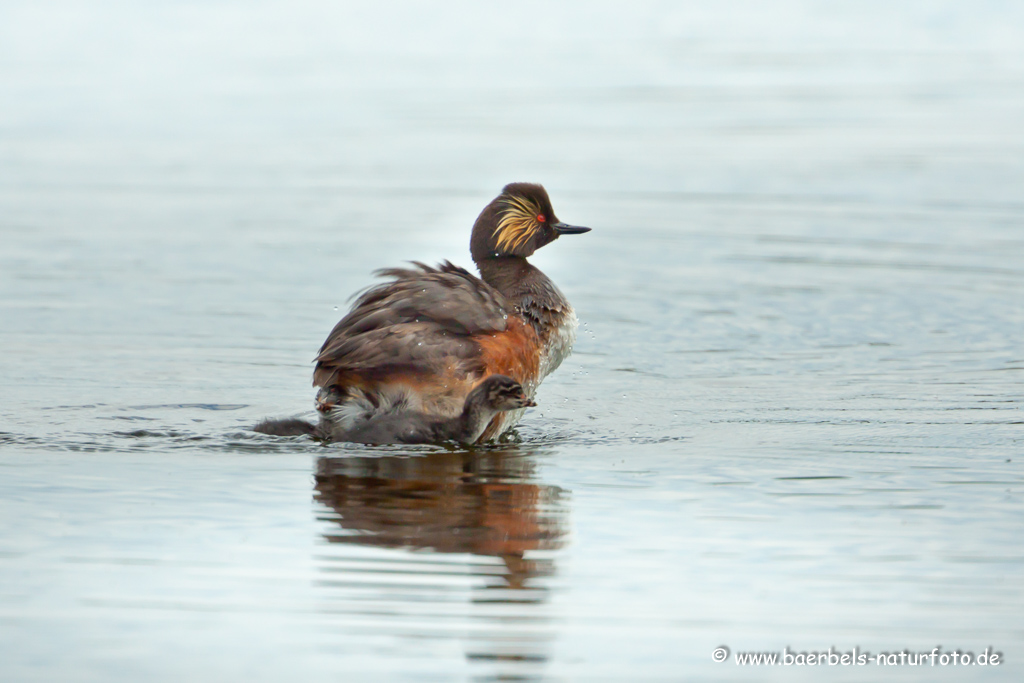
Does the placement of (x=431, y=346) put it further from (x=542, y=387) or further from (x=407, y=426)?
(x=542, y=387)

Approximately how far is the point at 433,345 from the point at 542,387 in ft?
6.31

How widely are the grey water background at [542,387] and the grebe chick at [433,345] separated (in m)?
0.31

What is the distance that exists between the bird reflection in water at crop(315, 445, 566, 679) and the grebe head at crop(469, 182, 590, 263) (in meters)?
1.35

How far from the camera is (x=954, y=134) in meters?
18.9

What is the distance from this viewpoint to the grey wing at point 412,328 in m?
7.38

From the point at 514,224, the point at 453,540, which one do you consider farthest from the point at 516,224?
the point at 453,540

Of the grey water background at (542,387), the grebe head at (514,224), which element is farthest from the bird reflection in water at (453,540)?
the grebe head at (514,224)

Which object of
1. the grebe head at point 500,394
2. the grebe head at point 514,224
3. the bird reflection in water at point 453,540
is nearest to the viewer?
the bird reflection in water at point 453,540

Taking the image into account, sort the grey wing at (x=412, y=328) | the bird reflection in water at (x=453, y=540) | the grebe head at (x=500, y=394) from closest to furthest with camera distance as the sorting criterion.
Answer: the bird reflection in water at (x=453, y=540) < the grebe head at (x=500, y=394) < the grey wing at (x=412, y=328)

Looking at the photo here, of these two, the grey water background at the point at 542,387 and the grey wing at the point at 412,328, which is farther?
the grey wing at the point at 412,328

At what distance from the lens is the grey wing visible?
7379mm

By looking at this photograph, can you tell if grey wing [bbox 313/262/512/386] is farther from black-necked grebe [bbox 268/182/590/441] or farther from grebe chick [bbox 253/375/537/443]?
grebe chick [bbox 253/375/537/443]

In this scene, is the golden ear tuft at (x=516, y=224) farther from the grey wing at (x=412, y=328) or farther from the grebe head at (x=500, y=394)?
the grebe head at (x=500, y=394)

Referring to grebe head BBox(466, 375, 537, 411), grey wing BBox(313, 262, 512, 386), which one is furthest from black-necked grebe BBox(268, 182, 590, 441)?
grebe head BBox(466, 375, 537, 411)
